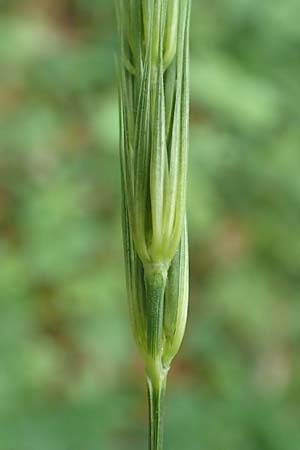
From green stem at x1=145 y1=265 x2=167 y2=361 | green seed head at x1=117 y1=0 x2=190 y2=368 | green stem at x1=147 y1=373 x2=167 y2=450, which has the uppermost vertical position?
green seed head at x1=117 y1=0 x2=190 y2=368

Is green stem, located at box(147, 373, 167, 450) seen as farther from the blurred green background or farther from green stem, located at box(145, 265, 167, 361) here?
the blurred green background

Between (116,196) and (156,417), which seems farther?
(116,196)

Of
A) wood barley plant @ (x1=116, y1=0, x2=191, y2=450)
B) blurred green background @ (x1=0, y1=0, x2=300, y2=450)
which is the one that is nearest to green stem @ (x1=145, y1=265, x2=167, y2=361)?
wood barley plant @ (x1=116, y1=0, x2=191, y2=450)

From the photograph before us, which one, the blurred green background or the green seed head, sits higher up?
the green seed head

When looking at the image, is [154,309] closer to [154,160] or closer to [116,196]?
[154,160]

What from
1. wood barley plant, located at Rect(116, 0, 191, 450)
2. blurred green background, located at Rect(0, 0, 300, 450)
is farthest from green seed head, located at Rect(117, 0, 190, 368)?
blurred green background, located at Rect(0, 0, 300, 450)

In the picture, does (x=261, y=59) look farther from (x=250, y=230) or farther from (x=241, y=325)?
(x=241, y=325)

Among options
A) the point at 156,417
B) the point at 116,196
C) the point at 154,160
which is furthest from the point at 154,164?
the point at 116,196

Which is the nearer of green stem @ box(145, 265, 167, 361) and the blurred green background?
green stem @ box(145, 265, 167, 361)

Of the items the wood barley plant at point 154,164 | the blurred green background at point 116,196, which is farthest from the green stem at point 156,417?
the blurred green background at point 116,196
